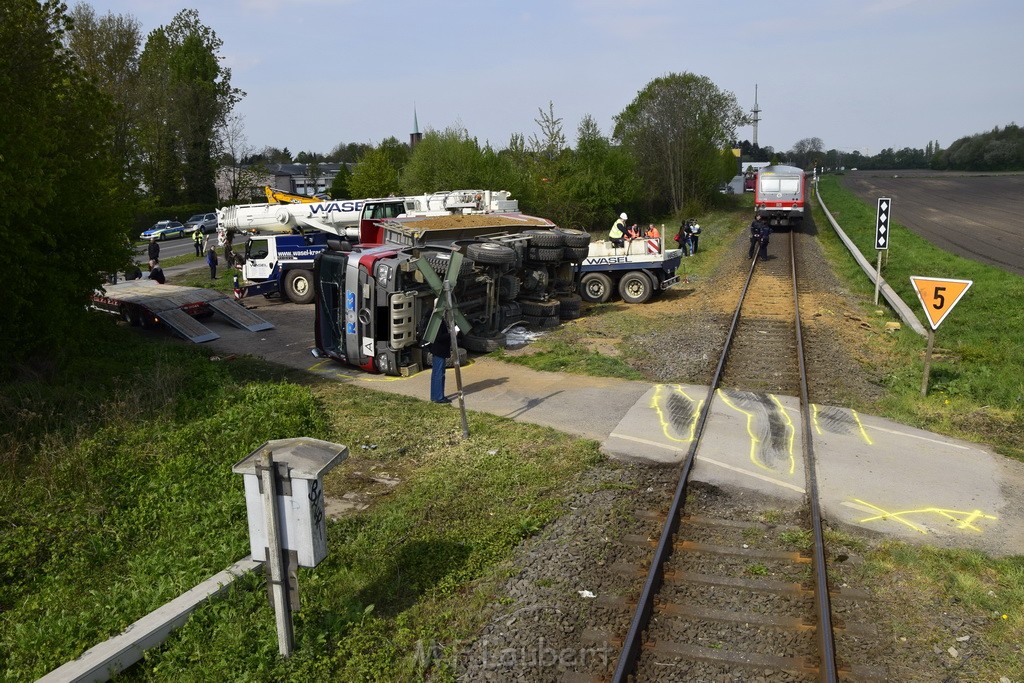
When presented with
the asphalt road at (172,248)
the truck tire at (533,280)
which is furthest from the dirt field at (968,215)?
the asphalt road at (172,248)

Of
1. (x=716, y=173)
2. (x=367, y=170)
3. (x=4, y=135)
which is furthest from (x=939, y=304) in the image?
(x=716, y=173)

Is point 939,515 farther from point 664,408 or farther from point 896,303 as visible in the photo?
point 896,303

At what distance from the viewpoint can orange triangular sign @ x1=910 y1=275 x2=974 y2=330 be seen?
38.5 ft

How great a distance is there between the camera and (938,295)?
1185cm

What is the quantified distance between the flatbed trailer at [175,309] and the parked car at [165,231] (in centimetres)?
2982

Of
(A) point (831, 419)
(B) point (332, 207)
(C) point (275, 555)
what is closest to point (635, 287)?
(A) point (831, 419)

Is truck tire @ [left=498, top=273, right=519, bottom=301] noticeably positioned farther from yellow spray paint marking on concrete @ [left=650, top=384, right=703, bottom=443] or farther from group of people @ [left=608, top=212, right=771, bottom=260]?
group of people @ [left=608, top=212, right=771, bottom=260]

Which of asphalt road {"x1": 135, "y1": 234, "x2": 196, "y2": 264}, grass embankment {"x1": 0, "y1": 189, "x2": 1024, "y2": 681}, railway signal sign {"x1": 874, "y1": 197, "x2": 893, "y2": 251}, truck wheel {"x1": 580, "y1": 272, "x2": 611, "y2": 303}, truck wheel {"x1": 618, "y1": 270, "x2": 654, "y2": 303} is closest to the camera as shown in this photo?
grass embankment {"x1": 0, "y1": 189, "x2": 1024, "y2": 681}

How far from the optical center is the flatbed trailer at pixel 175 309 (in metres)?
18.0

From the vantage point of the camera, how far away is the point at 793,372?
45.4 feet

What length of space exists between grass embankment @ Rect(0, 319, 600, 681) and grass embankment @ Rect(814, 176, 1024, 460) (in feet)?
17.9

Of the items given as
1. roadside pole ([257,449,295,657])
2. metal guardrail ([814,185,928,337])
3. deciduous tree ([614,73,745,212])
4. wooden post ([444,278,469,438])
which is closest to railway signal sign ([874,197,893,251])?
metal guardrail ([814,185,928,337])

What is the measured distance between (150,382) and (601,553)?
8.28 metres

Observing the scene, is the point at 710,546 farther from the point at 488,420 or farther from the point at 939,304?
the point at 939,304
